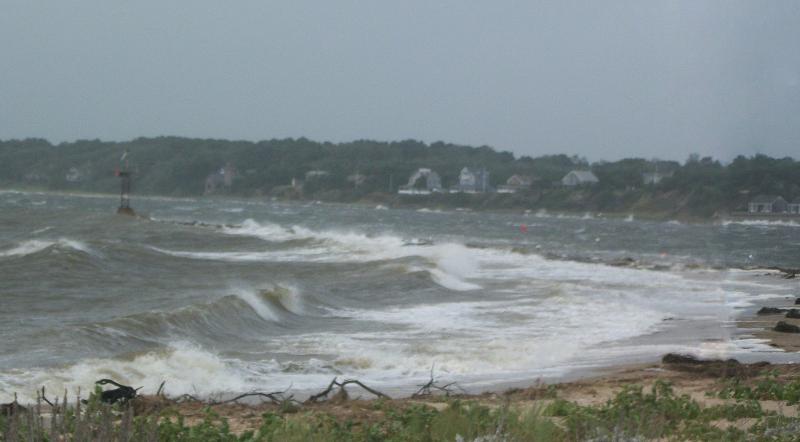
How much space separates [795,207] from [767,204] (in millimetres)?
2522

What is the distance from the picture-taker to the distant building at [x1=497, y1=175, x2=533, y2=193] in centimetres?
15188

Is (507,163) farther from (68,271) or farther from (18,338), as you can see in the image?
(18,338)

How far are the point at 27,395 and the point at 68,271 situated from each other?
1756 centimetres

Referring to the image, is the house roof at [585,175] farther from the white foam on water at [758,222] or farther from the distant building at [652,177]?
the white foam on water at [758,222]

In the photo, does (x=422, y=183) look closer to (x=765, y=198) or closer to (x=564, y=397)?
(x=765, y=198)

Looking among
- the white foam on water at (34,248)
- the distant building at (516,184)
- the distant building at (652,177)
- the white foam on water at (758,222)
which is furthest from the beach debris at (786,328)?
the distant building at (516,184)

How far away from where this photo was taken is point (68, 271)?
1112 inches

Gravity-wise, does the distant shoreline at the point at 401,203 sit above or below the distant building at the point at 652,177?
below

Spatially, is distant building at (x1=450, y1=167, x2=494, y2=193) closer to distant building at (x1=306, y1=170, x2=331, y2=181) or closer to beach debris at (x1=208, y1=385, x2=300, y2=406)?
distant building at (x1=306, y1=170, x2=331, y2=181)

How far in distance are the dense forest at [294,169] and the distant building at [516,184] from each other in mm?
2126

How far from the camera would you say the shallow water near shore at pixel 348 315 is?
13.6m

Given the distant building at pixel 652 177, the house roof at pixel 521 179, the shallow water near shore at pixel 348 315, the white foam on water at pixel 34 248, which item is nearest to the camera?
the shallow water near shore at pixel 348 315

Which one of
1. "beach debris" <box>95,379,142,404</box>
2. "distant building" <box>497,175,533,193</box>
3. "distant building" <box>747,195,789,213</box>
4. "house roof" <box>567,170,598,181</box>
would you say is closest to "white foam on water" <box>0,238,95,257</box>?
"beach debris" <box>95,379,142,404</box>

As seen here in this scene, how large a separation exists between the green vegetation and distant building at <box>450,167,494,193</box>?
14794 cm
